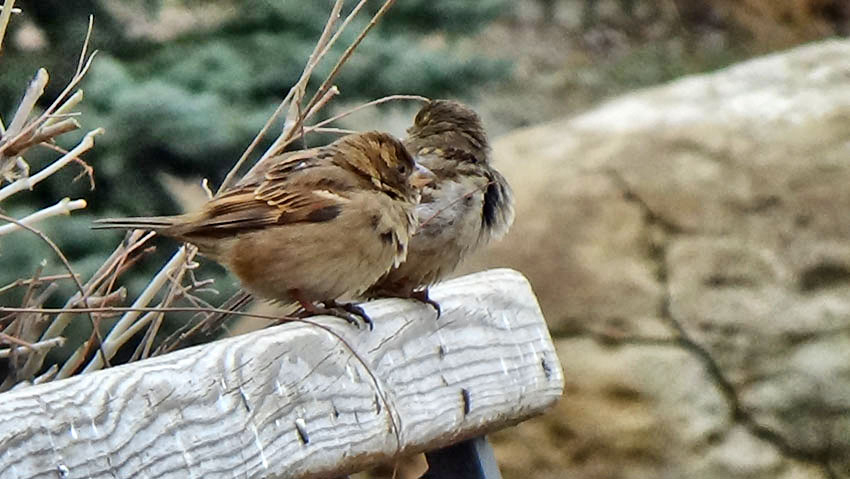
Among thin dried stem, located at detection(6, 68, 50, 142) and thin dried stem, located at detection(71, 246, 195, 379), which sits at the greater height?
thin dried stem, located at detection(6, 68, 50, 142)

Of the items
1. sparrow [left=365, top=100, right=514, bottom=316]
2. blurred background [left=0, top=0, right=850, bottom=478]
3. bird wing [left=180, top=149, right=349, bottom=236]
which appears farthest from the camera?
blurred background [left=0, top=0, right=850, bottom=478]

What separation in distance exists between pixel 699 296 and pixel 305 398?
315 centimetres

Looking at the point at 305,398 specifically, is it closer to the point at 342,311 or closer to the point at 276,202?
the point at 342,311

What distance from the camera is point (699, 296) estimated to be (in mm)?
4840

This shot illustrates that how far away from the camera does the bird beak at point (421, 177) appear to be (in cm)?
288

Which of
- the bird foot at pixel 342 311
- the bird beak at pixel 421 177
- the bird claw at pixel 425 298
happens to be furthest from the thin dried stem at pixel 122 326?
the bird beak at pixel 421 177

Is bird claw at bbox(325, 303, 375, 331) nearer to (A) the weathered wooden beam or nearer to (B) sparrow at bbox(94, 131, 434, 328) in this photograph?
(A) the weathered wooden beam

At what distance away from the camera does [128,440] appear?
1622mm

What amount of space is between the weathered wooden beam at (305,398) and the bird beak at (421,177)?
0.38m

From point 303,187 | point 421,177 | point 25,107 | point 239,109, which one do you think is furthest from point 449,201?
point 239,109

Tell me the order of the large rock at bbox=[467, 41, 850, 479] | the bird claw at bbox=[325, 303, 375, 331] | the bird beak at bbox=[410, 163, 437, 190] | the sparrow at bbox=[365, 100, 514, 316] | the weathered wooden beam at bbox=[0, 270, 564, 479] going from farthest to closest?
the large rock at bbox=[467, 41, 850, 479] < the sparrow at bbox=[365, 100, 514, 316] < the bird beak at bbox=[410, 163, 437, 190] < the bird claw at bbox=[325, 303, 375, 331] < the weathered wooden beam at bbox=[0, 270, 564, 479]

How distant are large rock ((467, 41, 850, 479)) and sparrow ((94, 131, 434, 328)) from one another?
218cm

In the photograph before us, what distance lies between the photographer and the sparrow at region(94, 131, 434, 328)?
2672 millimetres

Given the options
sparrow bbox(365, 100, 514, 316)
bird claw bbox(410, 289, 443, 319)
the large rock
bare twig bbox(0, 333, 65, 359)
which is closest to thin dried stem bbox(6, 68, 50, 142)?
bare twig bbox(0, 333, 65, 359)
